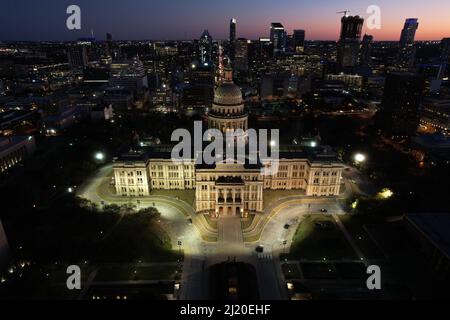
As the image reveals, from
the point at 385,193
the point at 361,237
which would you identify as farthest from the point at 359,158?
the point at 361,237

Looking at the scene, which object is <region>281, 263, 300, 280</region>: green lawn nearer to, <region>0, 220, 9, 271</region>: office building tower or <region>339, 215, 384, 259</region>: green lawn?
<region>339, 215, 384, 259</region>: green lawn

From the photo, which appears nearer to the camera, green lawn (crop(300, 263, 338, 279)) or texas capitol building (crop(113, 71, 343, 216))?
green lawn (crop(300, 263, 338, 279))

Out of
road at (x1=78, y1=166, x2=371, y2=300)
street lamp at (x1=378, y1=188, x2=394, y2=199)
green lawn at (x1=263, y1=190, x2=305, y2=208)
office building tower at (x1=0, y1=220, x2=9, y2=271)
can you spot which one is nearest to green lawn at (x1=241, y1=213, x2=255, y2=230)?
road at (x1=78, y1=166, x2=371, y2=300)

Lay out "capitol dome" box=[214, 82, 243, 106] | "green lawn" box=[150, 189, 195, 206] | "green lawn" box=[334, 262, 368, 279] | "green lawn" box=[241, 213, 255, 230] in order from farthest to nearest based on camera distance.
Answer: "capitol dome" box=[214, 82, 243, 106] → "green lawn" box=[150, 189, 195, 206] → "green lawn" box=[241, 213, 255, 230] → "green lawn" box=[334, 262, 368, 279]

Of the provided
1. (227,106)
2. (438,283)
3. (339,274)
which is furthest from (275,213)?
(227,106)

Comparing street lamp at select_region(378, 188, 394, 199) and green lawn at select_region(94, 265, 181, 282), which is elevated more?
street lamp at select_region(378, 188, 394, 199)

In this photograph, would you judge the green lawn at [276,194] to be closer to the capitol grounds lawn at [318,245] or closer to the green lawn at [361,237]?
the capitol grounds lawn at [318,245]

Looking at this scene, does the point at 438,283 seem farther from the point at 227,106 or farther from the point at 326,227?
the point at 227,106

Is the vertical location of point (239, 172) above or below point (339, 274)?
above
